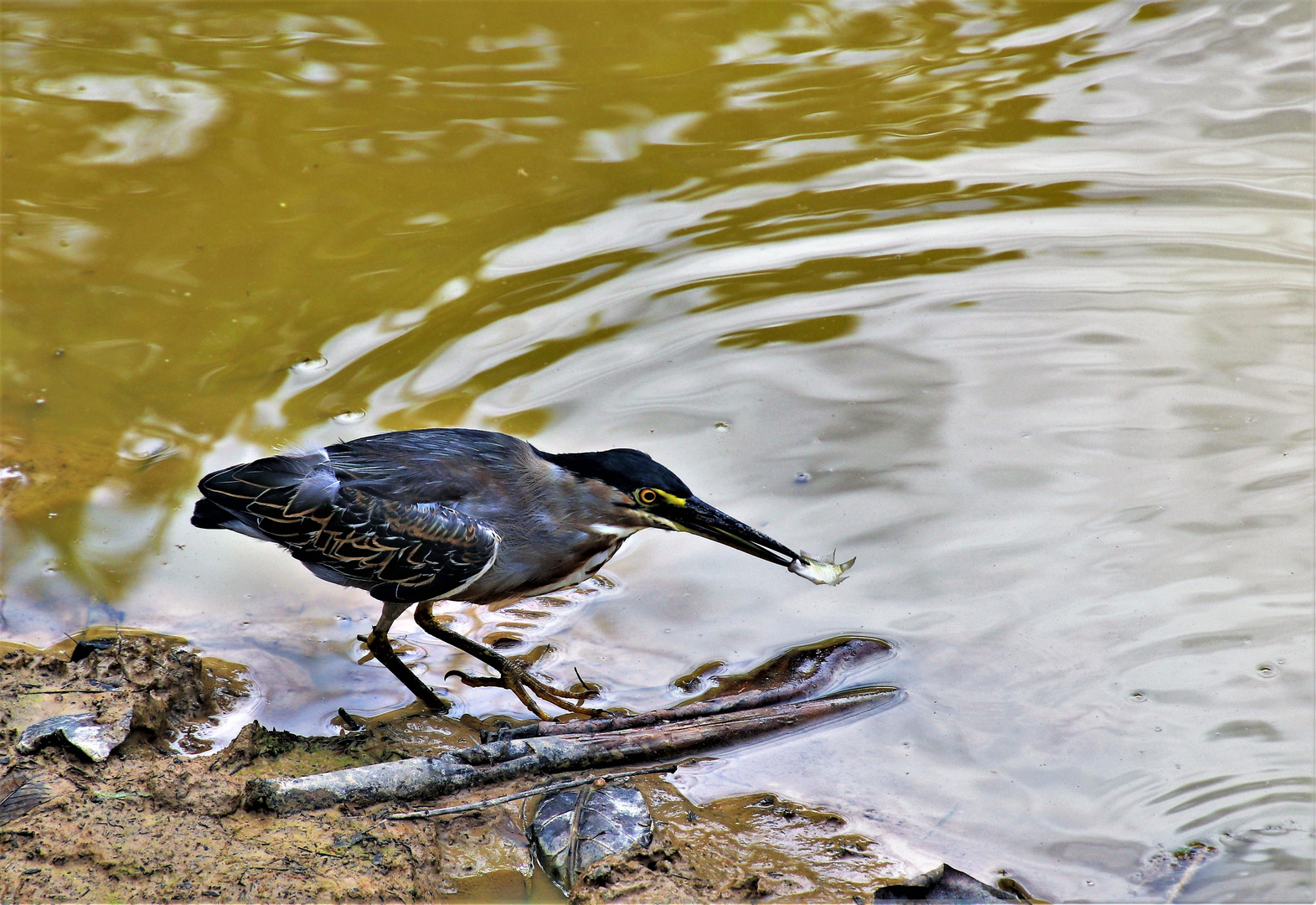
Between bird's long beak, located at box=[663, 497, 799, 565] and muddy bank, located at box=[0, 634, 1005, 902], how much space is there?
→ 3.40 ft

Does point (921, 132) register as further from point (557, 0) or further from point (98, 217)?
point (98, 217)

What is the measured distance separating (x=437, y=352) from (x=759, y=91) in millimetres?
3335

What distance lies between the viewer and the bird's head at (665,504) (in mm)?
4730

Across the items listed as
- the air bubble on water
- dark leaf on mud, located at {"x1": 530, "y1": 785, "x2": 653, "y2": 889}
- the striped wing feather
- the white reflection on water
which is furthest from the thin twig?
the white reflection on water

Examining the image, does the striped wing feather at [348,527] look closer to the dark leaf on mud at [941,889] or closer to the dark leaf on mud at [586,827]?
the dark leaf on mud at [586,827]

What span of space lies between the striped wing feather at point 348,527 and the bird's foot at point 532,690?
45 cm

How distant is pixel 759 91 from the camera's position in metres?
8.24

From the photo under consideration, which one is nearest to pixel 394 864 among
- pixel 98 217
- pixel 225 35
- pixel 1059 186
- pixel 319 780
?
pixel 319 780

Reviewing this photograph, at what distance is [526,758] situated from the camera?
163 inches

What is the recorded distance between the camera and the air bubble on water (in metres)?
6.57

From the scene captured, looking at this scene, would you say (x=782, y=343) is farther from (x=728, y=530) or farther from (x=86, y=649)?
(x=86, y=649)

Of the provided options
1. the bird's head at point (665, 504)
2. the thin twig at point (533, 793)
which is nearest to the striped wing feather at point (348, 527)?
the bird's head at point (665, 504)

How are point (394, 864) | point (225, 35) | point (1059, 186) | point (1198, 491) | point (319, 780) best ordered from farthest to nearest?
point (225, 35), point (1059, 186), point (1198, 491), point (319, 780), point (394, 864)

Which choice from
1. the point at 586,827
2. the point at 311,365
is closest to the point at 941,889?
the point at 586,827
